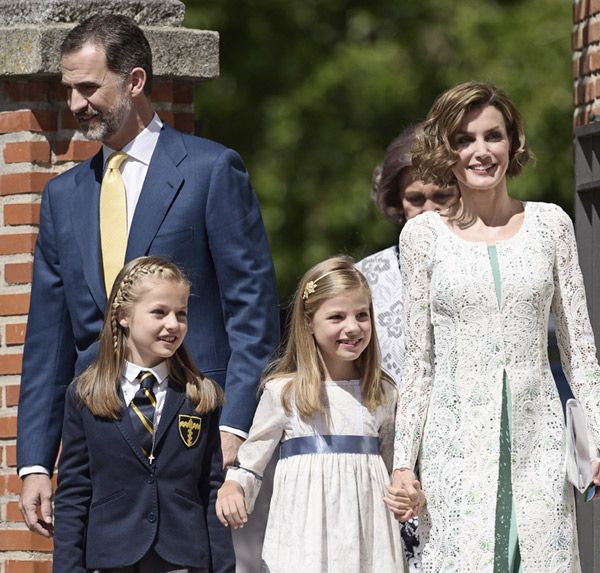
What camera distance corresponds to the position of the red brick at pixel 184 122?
7102 millimetres

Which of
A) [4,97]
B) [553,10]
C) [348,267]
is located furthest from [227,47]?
[348,267]

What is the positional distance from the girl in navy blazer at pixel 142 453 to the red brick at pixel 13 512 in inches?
43.8

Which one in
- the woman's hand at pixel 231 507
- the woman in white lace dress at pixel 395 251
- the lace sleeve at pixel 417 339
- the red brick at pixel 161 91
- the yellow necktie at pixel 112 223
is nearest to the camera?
the lace sleeve at pixel 417 339

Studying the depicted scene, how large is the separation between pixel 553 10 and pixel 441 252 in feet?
25.6

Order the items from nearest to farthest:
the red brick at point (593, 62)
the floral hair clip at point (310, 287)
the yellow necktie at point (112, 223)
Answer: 1. the yellow necktie at point (112, 223)
2. the floral hair clip at point (310, 287)
3. the red brick at point (593, 62)

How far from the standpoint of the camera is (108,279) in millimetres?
6078

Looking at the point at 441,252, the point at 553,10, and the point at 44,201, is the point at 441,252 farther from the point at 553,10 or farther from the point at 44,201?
the point at 553,10

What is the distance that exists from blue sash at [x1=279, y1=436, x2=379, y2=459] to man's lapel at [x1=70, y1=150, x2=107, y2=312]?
73cm

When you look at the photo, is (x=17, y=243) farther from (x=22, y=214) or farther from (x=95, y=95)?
(x=95, y=95)

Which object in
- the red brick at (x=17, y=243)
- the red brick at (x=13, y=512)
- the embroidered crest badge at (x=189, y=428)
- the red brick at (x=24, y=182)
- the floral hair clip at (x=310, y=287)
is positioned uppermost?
the red brick at (x=24, y=182)

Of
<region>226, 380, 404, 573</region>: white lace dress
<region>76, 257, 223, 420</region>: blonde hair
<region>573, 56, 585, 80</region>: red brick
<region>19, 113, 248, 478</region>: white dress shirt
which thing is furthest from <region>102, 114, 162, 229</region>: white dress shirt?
<region>573, 56, 585, 80</region>: red brick

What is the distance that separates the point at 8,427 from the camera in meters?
6.93

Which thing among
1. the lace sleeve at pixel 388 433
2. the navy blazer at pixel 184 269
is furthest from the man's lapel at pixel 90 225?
the lace sleeve at pixel 388 433

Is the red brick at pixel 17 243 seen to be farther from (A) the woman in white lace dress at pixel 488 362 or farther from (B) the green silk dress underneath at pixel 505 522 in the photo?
(B) the green silk dress underneath at pixel 505 522
